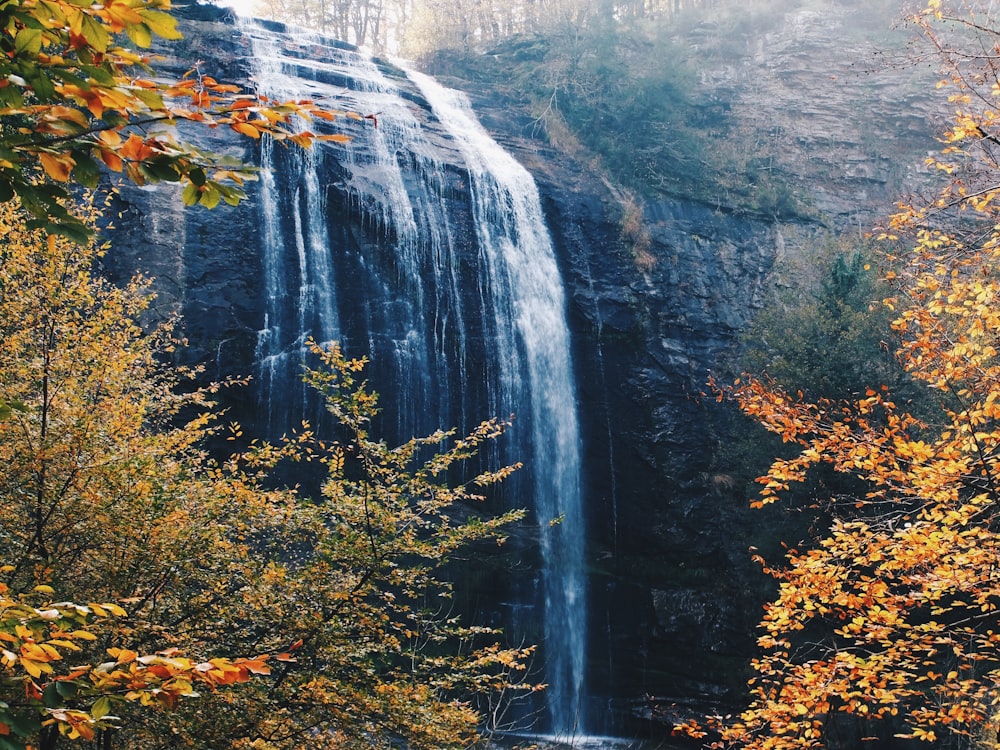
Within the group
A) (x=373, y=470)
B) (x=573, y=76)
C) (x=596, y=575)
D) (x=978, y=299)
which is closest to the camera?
(x=978, y=299)

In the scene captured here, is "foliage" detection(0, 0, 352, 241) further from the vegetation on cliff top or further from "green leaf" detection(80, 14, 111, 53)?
the vegetation on cliff top

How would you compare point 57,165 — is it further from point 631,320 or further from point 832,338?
point 631,320

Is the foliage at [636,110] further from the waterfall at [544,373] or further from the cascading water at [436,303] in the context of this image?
the cascading water at [436,303]

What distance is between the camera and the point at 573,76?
74.4 ft

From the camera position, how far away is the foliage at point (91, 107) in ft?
5.30

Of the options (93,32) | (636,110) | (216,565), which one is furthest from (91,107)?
(636,110)

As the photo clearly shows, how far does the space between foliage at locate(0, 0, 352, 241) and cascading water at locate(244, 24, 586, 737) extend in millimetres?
12777

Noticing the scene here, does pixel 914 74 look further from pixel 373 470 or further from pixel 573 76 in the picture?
pixel 373 470

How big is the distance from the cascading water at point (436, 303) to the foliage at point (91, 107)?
41.9 feet

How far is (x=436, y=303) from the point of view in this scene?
16.0m

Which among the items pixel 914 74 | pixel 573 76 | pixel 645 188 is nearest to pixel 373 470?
pixel 645 188

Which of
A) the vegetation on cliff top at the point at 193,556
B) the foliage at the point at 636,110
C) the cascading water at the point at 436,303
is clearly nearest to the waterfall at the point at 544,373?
the cascading water at the point at 436,303

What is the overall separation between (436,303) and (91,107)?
14.3 metres

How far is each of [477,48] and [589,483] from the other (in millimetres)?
15612
